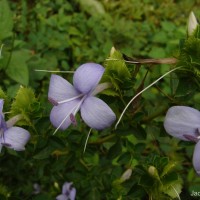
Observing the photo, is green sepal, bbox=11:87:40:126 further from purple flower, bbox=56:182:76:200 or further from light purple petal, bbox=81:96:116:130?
purple flower, bbox=56:182:76:200

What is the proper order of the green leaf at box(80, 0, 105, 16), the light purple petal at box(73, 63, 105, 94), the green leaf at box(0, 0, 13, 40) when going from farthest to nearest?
the green leaf at box(80, 0, 105, 16), the green leaf at box(0, 0, 13, 40), the light purple petal at box(73, 63, 105, 94)

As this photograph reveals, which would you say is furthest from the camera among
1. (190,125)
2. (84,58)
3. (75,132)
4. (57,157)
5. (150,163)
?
(84,58)

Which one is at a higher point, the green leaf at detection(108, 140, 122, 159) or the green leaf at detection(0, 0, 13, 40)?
the green leaf at detection(0, 0, 13, 40)

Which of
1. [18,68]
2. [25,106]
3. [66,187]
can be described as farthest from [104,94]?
[18,68]

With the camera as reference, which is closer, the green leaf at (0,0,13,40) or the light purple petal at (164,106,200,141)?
the light purple petal at (164,106,200,141)

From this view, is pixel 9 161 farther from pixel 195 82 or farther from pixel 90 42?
pixel 195 82

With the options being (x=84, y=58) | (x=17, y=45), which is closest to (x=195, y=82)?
(x=17, y=45)

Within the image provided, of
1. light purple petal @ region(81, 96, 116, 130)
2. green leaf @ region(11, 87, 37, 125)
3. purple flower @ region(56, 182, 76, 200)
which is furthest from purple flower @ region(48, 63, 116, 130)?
purple flower @ region(56, 182, 76, 200)
